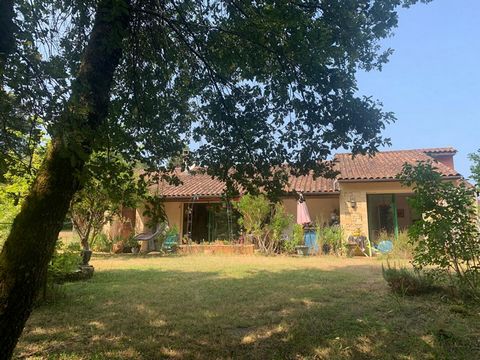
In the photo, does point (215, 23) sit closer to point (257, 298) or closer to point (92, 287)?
point (257, 298)

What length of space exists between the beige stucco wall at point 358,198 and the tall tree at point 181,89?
34.1ft

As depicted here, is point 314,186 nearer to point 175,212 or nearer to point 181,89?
point 175,212

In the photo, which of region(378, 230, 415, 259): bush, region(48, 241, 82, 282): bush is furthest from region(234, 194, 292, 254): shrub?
region(48, 241, 82, 282): bush

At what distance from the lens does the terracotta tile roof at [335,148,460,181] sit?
15.0 meters

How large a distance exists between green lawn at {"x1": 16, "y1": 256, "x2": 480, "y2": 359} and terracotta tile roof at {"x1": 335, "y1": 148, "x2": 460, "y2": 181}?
7.94 m

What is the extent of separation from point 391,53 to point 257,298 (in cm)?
429

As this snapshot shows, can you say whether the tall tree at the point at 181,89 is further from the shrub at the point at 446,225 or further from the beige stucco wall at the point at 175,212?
the beige stucco wall at the point at 175,212

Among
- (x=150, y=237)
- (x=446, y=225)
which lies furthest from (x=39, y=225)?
(x=150, y=237)

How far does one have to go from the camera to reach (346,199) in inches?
601

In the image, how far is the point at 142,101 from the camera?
16.5 ft

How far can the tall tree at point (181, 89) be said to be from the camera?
8.69ft

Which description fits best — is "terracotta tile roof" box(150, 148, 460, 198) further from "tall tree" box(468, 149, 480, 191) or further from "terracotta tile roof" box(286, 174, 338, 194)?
"tall tree" box(468, 149, 480, 191)

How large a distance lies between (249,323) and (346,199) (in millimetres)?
11382

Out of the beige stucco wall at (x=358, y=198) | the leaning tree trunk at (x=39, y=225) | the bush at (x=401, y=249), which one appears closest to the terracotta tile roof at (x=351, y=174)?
the beige stucco wall at (x=358, y=198)
